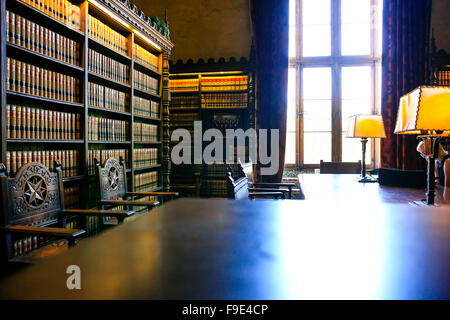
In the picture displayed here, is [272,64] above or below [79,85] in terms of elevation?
above

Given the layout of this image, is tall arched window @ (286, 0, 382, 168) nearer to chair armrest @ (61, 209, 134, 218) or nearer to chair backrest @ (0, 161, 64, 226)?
chair armrest @ (61, 209, 134, 218)

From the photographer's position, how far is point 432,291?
0.38 meters

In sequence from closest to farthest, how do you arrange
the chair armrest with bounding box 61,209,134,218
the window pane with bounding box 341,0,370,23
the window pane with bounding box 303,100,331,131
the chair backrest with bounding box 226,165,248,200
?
the chair backrest with bounding box 226,165,248,200 → the chair armrest with bounding box 61,209,134,218 → the window pane with bounding box 341,0,370,23 → the window pane with bounding box 303,100,331,131

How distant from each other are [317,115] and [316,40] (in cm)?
108

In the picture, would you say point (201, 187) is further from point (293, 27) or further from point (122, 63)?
point (293, 27)

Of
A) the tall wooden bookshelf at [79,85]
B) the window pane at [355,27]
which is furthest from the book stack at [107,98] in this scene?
the window pane at [355,27]

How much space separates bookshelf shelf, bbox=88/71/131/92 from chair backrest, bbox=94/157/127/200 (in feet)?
2.32

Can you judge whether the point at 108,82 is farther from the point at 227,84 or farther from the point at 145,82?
the point at 227,84

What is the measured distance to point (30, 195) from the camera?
1.69 metres

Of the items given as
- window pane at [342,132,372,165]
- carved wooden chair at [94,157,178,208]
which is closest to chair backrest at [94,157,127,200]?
carved wooden chair at [94,157,178,208]

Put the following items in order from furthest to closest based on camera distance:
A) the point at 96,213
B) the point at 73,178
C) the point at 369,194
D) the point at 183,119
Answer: the point at 183,119, the point at 73,178, the point at 369,194, the point at 96,213

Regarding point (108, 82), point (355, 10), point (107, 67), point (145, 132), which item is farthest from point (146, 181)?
point (355, 10)

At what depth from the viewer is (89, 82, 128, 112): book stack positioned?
8.60 feet

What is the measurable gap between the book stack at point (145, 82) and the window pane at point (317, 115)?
7.05 feet
